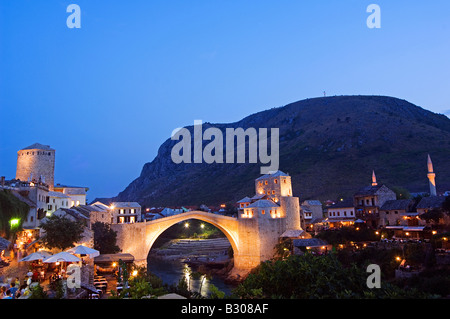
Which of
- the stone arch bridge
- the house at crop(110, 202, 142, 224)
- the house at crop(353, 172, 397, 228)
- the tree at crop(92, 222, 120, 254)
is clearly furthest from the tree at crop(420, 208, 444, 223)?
the house at crop(110, 202, 142, 224)

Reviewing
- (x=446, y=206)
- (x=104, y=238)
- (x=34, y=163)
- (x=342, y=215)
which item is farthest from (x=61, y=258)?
(x=342, y=215)

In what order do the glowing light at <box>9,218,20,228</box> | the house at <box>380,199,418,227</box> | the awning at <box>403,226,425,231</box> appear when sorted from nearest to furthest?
the glowing light at <box>9,218,20,228</box> < the awning at <box>403,226,425,231</box> < the house at <box>380,199,418,227</box>

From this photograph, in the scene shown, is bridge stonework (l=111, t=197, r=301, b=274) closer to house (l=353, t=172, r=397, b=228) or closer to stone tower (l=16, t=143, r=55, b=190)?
house (l=353, t=172, r=397, b=228)

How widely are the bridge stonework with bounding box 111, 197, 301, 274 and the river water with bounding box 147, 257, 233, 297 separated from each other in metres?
3.42

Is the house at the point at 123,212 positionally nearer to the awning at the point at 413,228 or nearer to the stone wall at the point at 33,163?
the stone wall at the point at 33,163

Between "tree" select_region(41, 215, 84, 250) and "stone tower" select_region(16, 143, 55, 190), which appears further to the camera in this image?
"stone tower" select_region(16, 143, 55, 190)

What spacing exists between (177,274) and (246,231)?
10138 mm

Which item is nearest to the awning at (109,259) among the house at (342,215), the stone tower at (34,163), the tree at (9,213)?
the tree at (9,213)

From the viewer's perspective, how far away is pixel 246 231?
39562mm

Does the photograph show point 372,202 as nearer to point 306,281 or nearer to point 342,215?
point 342,215

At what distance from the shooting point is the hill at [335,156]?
71.1m

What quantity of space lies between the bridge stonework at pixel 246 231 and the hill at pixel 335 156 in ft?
90.9

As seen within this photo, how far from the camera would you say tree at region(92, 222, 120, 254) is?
1228 inches
